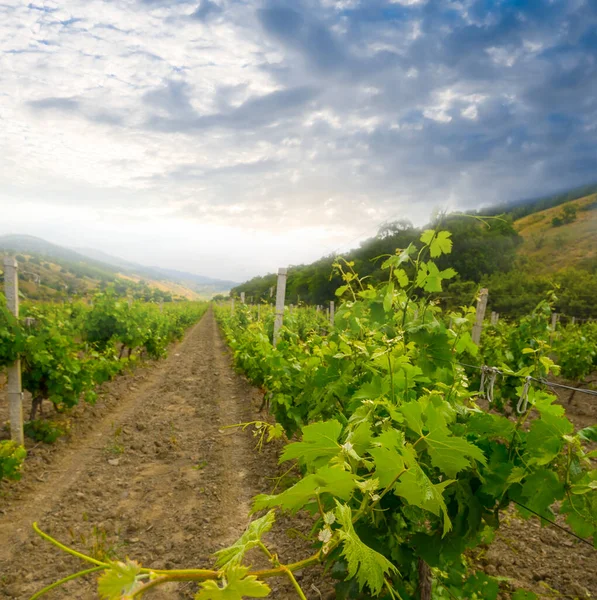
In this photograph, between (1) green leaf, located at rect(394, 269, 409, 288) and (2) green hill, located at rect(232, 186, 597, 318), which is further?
(2) green hill, located at rect(232, 186, 597, 318)

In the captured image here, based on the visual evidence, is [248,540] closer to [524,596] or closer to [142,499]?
[524,596]

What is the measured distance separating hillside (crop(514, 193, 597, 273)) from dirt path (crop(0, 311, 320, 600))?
54.9 metres

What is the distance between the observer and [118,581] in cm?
60

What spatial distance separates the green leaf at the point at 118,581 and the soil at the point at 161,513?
1.31 meters

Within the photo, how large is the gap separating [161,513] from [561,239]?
7525cm

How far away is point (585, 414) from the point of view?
29.7 feet

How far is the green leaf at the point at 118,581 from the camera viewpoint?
58 centimetres

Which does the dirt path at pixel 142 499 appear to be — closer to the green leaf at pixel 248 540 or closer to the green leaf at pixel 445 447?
the green leaf at pixel 445 447

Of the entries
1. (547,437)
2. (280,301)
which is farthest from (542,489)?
(280,301)

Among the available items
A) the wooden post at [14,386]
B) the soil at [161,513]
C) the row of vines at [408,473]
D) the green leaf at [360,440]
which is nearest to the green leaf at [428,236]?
the row of vines at [408,473]

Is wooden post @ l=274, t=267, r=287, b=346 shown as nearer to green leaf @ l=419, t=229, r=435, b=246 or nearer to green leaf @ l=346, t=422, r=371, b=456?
green leaf @ l=419, t=229, r=435, b=246

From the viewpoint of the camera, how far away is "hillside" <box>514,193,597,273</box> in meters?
57.8

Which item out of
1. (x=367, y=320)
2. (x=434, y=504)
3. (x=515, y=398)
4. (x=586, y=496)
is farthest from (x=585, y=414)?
(x=434, y=504)

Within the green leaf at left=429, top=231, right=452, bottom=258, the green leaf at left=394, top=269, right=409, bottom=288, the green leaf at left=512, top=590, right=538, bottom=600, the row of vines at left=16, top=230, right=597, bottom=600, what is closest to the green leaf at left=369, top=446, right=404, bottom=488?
the row of vines at left=16, top=230, right=597, bottom=600
